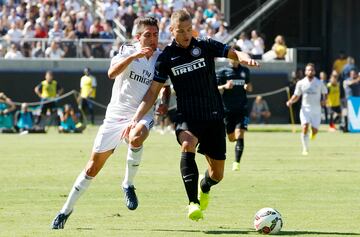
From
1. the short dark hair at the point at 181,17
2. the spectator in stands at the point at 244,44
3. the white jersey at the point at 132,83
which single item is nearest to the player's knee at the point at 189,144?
the white jersey at the point at 132,83

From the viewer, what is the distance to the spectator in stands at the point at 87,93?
3809 centimetres

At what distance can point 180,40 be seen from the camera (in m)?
11.9

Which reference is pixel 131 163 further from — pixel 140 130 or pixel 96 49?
pixel 96 49

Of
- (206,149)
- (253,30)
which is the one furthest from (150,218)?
(253,30)

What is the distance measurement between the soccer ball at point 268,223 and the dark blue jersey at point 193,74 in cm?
139

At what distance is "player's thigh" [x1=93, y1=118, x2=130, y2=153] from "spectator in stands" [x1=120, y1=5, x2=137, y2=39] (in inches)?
1095

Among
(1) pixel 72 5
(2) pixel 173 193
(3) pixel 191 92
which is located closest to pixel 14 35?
(1) pixel 72 5

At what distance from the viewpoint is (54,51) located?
1517 inches

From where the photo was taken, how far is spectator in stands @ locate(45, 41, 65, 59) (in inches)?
1511

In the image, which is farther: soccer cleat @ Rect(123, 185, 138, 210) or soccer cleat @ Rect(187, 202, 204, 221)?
soccer cleat @ Rect(123, 185, 138, 210)

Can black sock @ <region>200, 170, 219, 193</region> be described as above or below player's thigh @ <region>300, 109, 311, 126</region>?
above

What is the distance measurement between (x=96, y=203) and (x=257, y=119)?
26.4 m

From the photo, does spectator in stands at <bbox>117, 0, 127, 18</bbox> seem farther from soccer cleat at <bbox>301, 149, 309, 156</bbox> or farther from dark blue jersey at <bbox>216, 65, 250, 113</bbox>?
dark blue jersey at <bbox>216, 65, 250, 113</bbox>

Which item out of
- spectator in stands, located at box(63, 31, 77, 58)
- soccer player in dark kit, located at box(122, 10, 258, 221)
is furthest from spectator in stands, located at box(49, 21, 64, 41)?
soccer player in dark kit, located at box(122, 10, 258, 221)
